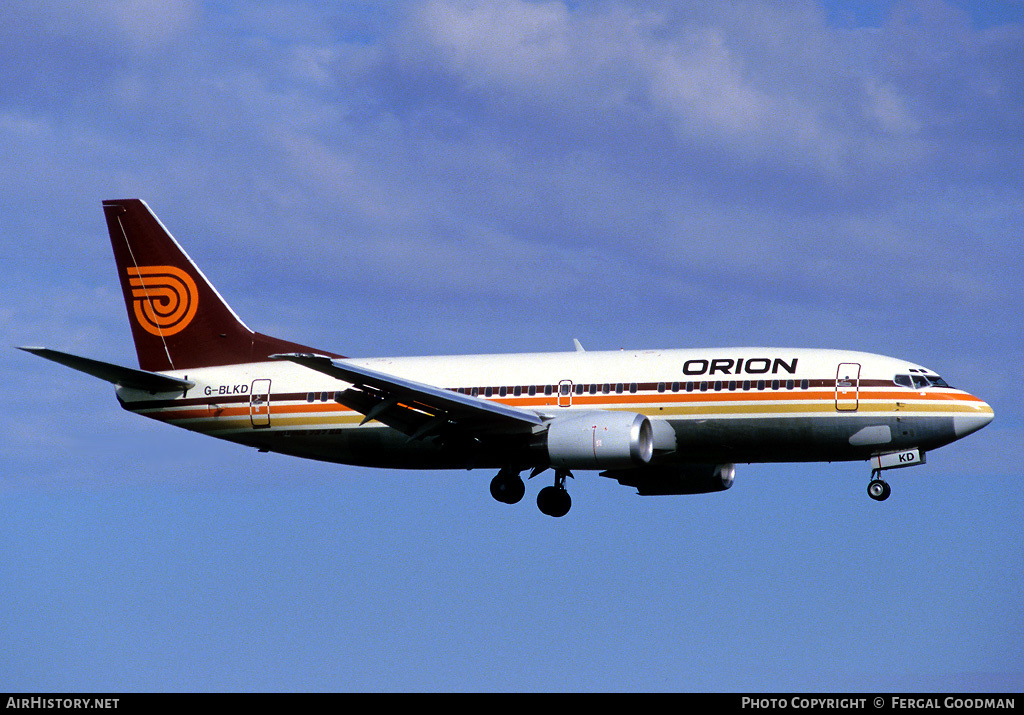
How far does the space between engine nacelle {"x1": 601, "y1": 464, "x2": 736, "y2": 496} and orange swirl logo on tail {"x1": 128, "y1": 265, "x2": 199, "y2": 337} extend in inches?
690

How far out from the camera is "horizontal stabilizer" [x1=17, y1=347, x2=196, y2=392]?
4647 centimetres

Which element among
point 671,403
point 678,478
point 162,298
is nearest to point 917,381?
point 671,403

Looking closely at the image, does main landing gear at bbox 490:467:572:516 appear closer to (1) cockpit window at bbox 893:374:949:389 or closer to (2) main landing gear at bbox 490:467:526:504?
(2) main landing gear at bbox 490:467:526:504

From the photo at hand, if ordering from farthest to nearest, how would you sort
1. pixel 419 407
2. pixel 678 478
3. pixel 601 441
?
pixel 678 478
pixel 419 407
pixel 601 441

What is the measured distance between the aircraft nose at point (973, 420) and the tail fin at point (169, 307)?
23.5 meters

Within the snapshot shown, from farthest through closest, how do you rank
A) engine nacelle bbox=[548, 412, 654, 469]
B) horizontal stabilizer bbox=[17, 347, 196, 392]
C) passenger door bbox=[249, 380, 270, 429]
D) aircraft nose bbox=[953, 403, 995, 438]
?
passenger door bbox=[249, 380, 270, 429], horizontal stabilizer bbox=[17, 347, 196, 392], aircraft nose bbox=[953, 403, 995, 438], engine nacelle bbox=[548, 412, 654, 469]

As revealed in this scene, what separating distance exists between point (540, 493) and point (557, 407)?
4353 mm

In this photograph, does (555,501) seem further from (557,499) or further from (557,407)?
(557,407)

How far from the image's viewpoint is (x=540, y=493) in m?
49.3

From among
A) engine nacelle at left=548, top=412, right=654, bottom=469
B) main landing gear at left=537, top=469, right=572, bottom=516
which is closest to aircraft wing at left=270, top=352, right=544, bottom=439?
engine nacelle at left=548, top=412, right=654, bottom=469

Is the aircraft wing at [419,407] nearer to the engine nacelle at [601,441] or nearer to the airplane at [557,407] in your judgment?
the airplane at [557,407]
